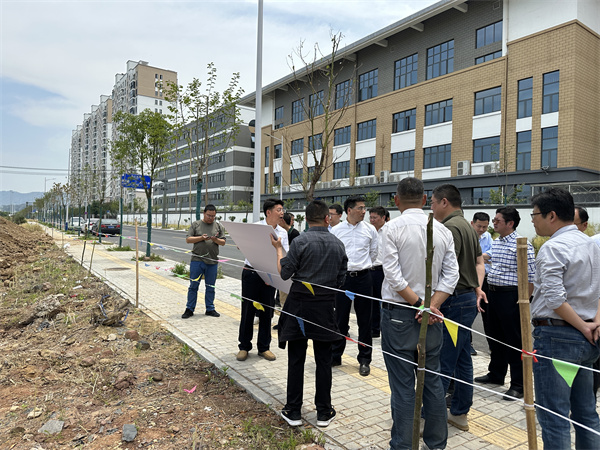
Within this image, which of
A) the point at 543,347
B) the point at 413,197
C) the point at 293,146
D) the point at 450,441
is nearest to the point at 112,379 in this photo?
the point at 450,441

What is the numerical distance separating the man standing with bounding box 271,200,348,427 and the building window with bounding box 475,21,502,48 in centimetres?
3374

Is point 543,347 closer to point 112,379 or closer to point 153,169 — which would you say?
point 112,379

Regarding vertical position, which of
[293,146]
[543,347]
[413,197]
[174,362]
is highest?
[293,146]

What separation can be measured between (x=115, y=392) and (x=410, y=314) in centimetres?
332

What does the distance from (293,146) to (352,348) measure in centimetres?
4588

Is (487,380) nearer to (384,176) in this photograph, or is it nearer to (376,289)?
(376,289)

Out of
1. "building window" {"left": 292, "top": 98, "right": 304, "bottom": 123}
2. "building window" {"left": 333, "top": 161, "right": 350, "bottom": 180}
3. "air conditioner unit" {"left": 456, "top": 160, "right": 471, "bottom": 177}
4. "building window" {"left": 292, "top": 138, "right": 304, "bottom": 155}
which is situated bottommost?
"air conditioner unit" {"left": 456, "top": 160, "right": 471, "bottom": 177}

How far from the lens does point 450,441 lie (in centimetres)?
341

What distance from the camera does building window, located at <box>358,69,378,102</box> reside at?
1628 inches

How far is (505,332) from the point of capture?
450 cm

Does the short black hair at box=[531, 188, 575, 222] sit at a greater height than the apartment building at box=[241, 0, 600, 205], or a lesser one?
lesser

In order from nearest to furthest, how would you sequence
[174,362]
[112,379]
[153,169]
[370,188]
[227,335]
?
[112,379]
[174,362]
[227,335]
[153,169]
[370,188]

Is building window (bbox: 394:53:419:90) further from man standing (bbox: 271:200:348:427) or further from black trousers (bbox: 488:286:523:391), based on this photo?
man standing (bbox: 271:200:348:427)

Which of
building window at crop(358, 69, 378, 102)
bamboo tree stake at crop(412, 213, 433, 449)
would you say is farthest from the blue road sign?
building window at crop(358, 69, 378, 102)
